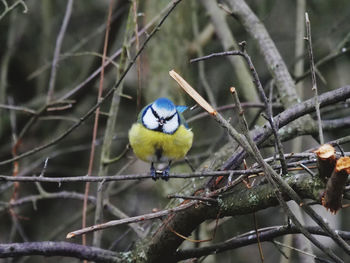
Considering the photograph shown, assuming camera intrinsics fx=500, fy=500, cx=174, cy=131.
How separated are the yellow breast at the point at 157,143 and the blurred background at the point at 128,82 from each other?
0.49m

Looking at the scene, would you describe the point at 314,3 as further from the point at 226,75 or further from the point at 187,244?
the point at 187,244

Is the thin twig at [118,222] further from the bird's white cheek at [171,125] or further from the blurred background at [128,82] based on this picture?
the blurred background at [128,82]

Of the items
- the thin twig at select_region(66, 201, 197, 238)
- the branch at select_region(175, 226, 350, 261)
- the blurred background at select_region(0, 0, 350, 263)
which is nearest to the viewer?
the thin twig at select_region(66, 201, 197, 238)

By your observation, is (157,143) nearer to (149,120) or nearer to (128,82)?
(149,120)

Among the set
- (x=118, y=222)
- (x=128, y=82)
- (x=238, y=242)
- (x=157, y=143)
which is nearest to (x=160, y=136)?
(x=157, y=143)

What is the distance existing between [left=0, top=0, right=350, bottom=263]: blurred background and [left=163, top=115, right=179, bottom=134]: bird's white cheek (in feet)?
1.80

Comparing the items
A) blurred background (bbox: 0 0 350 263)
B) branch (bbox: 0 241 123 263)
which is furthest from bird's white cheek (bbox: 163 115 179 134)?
branch (bbox: 0 241 123 263)

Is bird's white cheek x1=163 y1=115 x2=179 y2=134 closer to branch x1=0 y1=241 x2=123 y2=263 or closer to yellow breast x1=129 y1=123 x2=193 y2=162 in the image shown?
yellow breast x1=129 y1=123 x2=193 y2=162

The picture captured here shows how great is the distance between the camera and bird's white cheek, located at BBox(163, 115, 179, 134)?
7.72 feet

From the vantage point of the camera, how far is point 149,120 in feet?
7.83

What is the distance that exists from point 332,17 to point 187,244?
2428 mm

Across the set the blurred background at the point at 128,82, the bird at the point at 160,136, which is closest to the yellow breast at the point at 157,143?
the bird at the point at 160,136

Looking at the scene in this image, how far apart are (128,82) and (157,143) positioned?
2429 mm

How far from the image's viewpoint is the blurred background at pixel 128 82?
3260mm
